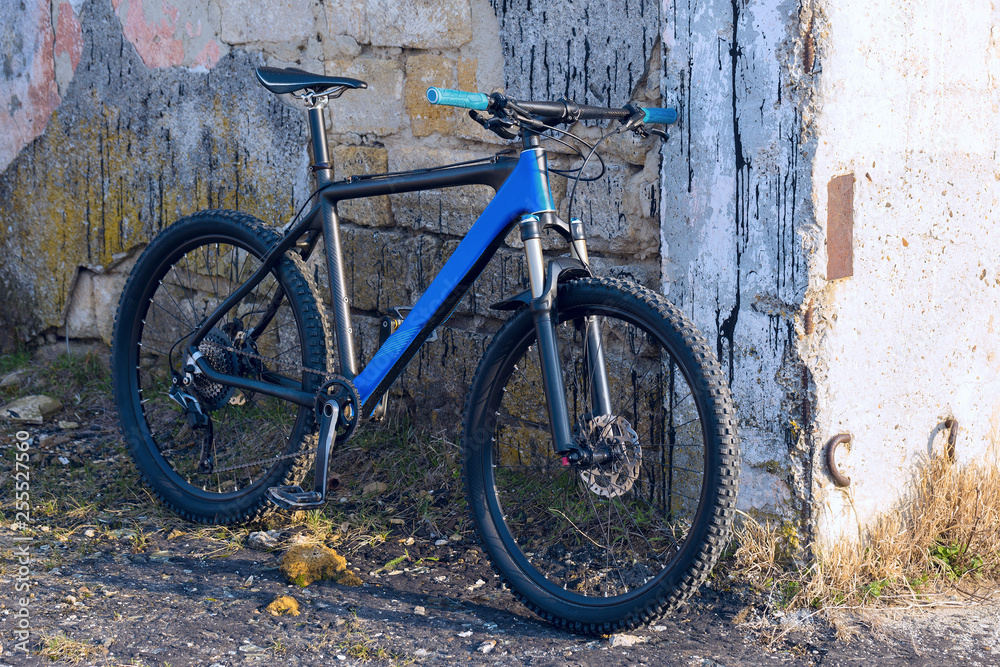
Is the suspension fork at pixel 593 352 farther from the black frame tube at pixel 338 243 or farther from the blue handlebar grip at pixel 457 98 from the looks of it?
the blue handlebar grip at pixel 457 98

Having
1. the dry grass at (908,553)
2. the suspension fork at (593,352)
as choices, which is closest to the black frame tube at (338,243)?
the suspension fork at (593,352)

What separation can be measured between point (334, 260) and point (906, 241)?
1.56 metres

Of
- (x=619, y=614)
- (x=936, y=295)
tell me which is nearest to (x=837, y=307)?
(x=936, y=295)

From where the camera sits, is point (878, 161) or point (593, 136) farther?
point (593, 136)

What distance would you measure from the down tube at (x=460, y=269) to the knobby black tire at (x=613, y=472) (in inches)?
7.4

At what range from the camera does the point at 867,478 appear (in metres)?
2.43

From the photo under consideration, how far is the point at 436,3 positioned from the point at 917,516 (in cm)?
207

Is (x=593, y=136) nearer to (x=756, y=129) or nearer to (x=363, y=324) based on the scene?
(x=756, y=129)

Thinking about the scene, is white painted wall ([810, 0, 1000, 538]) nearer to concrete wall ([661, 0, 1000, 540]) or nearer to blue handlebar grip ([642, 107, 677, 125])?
concrete wall ([661, 0, 1000, 540])

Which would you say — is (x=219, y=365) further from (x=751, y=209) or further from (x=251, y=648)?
(x=751, y=209)

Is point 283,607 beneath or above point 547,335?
beneath

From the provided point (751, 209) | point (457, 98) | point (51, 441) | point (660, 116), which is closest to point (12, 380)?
point (51, 441)

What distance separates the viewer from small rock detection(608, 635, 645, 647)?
211 cm

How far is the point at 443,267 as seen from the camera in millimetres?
2391
